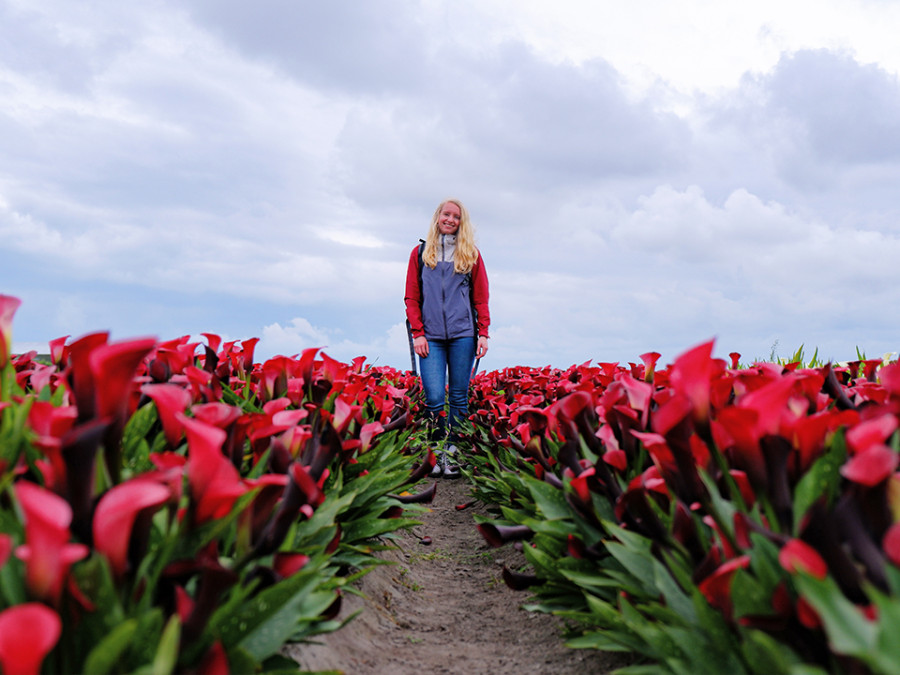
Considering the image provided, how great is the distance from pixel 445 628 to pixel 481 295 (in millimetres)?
4762

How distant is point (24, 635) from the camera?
1.11 metres

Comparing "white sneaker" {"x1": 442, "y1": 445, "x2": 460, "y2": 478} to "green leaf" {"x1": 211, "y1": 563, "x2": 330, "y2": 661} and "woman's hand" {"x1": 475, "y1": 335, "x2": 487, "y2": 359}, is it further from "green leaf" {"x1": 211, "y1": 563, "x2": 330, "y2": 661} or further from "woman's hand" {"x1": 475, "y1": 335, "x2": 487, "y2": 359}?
"green leaf" {"x1": 211, "y1": 563, "x2": 330, "y2": 661}

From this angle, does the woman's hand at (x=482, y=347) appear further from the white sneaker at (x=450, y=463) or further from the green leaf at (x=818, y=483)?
the green leaf at (x=818, y=483)

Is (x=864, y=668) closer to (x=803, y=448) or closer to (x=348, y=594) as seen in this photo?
(x=803, y=448)

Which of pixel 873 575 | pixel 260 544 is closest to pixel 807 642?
pixel 873 575

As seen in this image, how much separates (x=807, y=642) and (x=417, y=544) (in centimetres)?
424

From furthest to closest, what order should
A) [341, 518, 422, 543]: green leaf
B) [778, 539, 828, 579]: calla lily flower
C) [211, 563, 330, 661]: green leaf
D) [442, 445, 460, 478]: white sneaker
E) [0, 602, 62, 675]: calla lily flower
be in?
[442, 445, 460, 478]: white sneaker → [341, 518, 422, 543]: green leaf → [211, 563, 330, 661]: green leaf → [778, 539, 828, 579]: calla lily flower → [0, 602, 62, 675]: calla lily flower

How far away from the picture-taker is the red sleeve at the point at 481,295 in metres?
7.90

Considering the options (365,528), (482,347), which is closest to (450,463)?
(482,347)

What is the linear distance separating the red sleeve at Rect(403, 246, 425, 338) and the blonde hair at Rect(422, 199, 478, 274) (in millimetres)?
158

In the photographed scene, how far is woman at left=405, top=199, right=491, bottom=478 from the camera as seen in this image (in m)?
7.61

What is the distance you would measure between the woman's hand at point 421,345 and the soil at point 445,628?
8.92 ft

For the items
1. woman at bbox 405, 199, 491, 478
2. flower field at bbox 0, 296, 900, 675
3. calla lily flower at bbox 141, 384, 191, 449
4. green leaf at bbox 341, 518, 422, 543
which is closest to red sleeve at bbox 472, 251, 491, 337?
woman at bbox 405, 199, 491, 478

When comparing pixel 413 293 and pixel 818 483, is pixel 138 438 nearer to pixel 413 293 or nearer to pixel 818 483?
pixel 818 483
